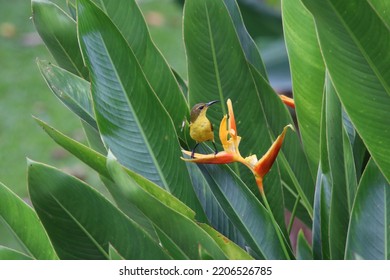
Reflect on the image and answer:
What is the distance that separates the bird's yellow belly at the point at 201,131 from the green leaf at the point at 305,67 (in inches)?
9.6

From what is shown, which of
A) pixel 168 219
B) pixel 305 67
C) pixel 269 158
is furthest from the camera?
pixel 305 67

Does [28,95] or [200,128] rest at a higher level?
[28,95]

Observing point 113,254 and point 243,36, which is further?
point 243,36

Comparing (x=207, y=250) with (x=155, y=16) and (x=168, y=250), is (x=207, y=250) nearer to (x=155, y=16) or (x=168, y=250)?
(x=168, y=250)

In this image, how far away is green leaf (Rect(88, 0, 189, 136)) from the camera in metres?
1.24

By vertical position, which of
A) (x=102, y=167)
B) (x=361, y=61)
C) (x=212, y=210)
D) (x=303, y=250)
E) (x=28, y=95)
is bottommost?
(x=303, y=250)

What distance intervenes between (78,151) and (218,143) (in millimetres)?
298

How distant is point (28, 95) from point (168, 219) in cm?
463

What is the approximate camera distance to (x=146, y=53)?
1251mm

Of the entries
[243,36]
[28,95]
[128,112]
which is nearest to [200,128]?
[128,112]

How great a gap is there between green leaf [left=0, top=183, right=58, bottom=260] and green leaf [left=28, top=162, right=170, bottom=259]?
89 mm

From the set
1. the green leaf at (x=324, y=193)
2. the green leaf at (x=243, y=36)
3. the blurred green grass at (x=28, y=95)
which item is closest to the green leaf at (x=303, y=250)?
the green leaf at (x=324, y=193)

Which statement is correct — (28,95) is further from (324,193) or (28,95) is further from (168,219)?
(168,219)

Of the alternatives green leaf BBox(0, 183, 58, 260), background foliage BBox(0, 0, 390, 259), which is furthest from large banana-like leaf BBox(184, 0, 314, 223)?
green leaf BBox(0, 183, 58, 260)
